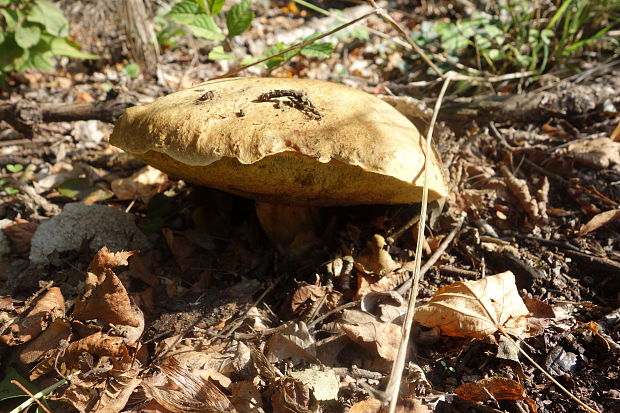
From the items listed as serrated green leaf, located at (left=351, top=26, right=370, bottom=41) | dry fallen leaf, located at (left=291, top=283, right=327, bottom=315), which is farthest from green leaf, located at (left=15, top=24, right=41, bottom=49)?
dry fallen leaf, located at (left=291, top=283, right=327, bottom=315)

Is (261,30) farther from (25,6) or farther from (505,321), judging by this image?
(505,321)

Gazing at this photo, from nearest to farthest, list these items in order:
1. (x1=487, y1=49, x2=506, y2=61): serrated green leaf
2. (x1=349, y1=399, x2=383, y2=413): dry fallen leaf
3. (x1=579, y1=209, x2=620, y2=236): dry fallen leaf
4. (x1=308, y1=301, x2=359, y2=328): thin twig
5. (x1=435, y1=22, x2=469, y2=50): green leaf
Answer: (x1=349, y1=399, x2=383, y2=413): dry fallen leaf, (x1=308, y1=301, x2=359, y2=328): thin twig, (x1=579, y1=209, x2=620, y2=236): dry fallen leaf, (x1=487, y1=49, x2=506, y2=61): serrated green leaf, (x1=435, y1=22, x2=469, y2=50): green leaf

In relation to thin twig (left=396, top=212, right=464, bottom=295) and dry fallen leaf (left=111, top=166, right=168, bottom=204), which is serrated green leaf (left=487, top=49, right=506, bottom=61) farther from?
dry fallen leaf (left=111, top=166, right=168, bottom=204)

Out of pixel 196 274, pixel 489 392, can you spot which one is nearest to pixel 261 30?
pixel 196 274

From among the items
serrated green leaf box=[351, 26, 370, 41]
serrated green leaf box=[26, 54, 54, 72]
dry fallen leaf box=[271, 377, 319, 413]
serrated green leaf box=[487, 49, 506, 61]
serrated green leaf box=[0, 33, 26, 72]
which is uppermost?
serrated green leaf box=[0, 33, 26, 72]

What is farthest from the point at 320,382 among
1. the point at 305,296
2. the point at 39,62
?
the point at 39,62

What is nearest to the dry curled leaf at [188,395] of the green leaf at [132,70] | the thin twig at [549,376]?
the thin twig at [549,376]

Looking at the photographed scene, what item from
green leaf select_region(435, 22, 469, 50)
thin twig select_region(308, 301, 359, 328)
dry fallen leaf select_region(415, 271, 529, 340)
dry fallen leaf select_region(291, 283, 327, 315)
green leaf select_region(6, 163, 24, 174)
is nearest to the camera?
dry fallen leaf select_region(415, 271, 529, 340)
